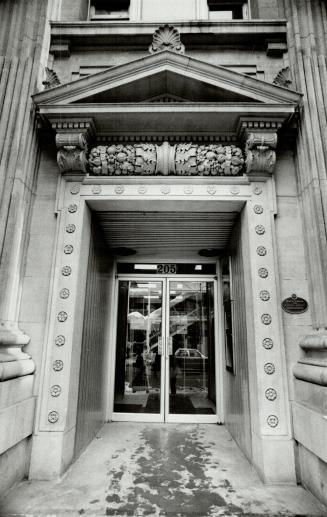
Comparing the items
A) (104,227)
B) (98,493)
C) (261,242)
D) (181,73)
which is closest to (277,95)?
(181,73)

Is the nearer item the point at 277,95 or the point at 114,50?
the point at 277,95

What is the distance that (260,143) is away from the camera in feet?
14.4

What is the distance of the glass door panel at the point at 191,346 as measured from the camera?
659 cm

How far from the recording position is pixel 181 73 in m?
4.48

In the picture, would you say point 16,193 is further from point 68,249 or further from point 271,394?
point 271,394

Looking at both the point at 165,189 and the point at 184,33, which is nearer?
the point at 165,189

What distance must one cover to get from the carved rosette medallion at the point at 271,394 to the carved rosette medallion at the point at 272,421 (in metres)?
0.19

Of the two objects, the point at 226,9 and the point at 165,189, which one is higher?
the point at 226,9

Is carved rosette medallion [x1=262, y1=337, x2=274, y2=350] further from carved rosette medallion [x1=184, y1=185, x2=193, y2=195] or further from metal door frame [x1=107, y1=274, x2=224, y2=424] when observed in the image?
metal door frame [x1=107, y1=274, x2=224, y2=424]

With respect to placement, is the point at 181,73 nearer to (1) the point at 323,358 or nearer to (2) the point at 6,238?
(2) the point at 6,238

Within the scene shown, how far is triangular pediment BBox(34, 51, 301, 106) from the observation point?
441cm

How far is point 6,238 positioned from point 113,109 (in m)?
2.27

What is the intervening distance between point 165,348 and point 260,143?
4.32 meters

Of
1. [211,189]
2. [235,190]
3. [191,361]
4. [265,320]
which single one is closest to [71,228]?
[211,189]
